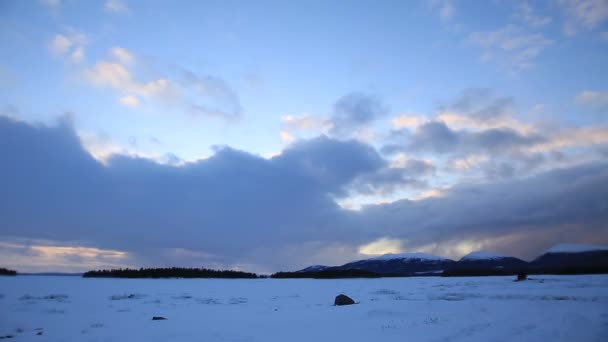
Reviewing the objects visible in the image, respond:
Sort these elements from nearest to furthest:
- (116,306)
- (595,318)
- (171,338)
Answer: (171,338) → (595,318) → (116,306)

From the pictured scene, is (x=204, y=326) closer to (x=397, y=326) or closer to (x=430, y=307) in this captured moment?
(x=397, y=326)

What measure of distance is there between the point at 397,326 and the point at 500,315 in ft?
24.1

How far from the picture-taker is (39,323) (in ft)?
67.7

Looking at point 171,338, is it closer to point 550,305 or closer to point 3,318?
point 3,318

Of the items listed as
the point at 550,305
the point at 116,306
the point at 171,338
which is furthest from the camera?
the point at 116,306

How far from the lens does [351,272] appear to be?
125 metres

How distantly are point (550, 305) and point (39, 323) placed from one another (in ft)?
104

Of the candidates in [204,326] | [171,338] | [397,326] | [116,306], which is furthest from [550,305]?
[116,306]

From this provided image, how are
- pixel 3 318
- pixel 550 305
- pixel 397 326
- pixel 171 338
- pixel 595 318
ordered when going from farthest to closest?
pixel 550 305, pixel 3 318, pixel 595 318, pixel 397 326, pixel 171 338

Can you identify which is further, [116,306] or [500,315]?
[116,306]

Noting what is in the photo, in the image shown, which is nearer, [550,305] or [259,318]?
[259,318]

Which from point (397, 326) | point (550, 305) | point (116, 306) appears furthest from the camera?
point (116, 306)

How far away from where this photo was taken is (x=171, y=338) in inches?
651

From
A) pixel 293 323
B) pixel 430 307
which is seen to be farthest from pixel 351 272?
pixel 293 323
